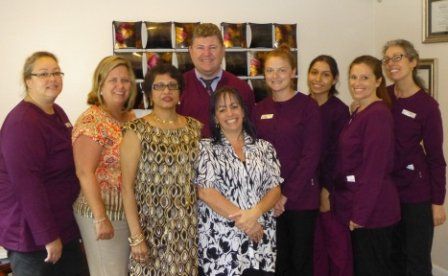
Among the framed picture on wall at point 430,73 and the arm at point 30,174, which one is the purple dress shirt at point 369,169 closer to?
the framed picture on wall at point 430,73

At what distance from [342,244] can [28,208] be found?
1.94 m

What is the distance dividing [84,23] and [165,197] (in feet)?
6.44

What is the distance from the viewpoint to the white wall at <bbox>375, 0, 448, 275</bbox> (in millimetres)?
3309

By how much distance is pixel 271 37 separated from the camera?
391 centimetres

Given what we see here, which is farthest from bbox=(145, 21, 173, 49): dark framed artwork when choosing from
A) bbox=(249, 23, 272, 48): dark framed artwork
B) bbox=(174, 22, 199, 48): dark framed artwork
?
bbox=(249, 23, 272, 48): dark framed artwork

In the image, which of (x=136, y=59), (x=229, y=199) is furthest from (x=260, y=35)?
(x=229, y=199)

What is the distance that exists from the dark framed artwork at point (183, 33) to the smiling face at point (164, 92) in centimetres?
159

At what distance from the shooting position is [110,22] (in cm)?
354

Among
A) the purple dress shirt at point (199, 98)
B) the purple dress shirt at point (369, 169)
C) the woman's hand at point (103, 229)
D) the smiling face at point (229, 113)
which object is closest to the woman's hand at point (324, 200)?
the purple dress shirt at point (369, 169)

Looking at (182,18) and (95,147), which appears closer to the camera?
(95,147)

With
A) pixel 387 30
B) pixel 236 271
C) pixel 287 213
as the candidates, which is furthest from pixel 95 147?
pixel 387 30

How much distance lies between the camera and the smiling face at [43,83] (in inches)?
81.4

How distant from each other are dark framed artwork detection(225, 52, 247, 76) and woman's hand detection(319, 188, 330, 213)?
1397 mm

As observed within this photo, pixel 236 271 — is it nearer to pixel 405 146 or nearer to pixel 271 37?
pixel 405 146
